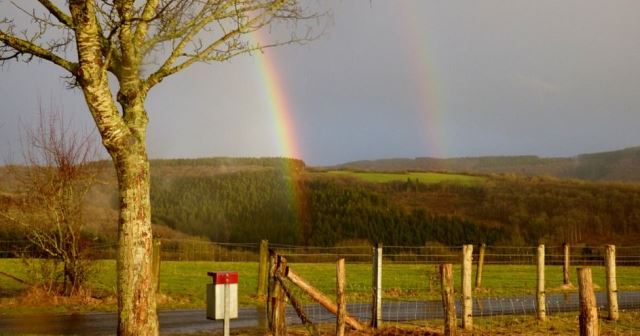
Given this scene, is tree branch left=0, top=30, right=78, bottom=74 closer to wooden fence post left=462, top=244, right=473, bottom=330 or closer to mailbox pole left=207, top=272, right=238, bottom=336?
mailbox pole left=207, top=272, right=238, bottom=336

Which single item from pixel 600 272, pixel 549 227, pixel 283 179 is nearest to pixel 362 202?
pixel 283 179

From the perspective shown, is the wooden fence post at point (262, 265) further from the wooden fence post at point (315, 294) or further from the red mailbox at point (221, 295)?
the red mailbox at point (221, 295)

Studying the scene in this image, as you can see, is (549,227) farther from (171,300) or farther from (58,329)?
(58,329)

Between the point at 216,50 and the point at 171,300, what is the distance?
11.5m

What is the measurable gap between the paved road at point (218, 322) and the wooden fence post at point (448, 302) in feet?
14.0

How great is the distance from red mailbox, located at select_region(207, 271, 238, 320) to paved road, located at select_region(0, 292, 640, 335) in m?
4.93

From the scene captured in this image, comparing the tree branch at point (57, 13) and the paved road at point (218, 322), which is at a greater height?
the tree branch at point (57, 13)

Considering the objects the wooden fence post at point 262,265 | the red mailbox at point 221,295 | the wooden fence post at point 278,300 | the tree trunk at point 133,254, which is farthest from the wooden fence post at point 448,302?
the wooden fence post at point 262,265

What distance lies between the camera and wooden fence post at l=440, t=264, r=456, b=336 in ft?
43.3

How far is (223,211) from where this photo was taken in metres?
66.6

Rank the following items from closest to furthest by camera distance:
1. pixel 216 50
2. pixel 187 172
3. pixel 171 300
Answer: pixel 216 50, pixel 171 300, pixel 187 172

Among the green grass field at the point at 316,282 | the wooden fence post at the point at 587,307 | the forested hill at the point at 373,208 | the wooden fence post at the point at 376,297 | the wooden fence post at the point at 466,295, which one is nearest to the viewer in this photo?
the wooden fence post at the point at 587,307

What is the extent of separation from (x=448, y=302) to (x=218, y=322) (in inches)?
251

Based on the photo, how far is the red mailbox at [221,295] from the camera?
35.9 ft
